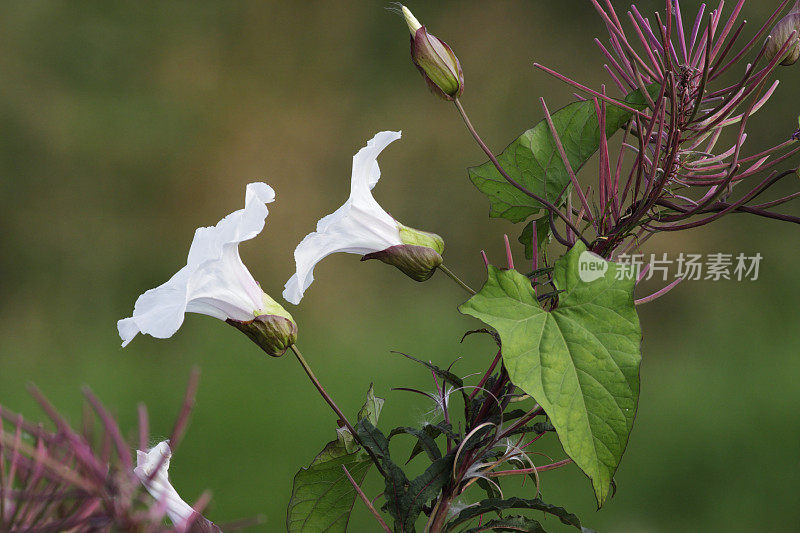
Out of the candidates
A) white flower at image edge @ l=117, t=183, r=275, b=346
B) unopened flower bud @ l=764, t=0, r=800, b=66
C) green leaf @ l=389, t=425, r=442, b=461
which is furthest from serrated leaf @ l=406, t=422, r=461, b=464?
unopened flower bud @ l=764, t=0, r=800, b=66

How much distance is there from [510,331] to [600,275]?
0.05 meters

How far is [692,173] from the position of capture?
1.43 feet

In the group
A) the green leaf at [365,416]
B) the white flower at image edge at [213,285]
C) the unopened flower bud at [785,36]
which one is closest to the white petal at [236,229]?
the white flower at image edge at [213,285]

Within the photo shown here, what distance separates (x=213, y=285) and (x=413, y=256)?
0.34 ft

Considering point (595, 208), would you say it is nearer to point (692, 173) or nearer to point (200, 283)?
point (692, 173)

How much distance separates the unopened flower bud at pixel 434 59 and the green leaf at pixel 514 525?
23 cm

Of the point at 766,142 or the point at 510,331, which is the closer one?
the point at 510,331

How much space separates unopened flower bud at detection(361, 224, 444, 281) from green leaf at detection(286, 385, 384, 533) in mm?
72

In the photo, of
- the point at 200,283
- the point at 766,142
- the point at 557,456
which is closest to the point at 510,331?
the point at 200,283

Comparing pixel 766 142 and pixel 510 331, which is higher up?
pixel 510 331

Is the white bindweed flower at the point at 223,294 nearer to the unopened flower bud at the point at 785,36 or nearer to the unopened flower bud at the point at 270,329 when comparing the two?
the unopened flower bud at the point at 270,329

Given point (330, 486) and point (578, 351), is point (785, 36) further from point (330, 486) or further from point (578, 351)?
point (330, 486)

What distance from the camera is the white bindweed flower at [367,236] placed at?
1.37 ft

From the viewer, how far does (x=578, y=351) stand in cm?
37
